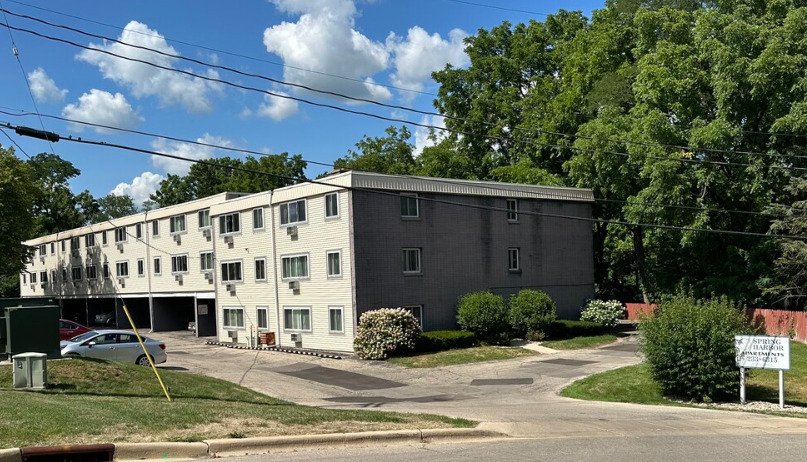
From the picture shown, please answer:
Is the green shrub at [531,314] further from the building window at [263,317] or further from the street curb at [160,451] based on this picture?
the street curb at [160,451]

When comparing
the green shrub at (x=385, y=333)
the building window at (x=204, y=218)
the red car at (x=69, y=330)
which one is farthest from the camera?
the building window at (x=204, y=218)

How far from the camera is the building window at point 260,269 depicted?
3702cm

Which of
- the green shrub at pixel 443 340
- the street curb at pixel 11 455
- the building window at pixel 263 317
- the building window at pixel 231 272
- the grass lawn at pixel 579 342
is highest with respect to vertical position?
the building window at pixel 231 272

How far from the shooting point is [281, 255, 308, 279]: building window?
33.8 meters

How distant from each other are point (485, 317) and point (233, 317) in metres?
15.5

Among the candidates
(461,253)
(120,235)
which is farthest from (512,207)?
(120,235)

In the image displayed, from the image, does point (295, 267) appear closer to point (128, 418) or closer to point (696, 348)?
point (696, 348)

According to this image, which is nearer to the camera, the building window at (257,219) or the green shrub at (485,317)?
the green shrub at (485,317)

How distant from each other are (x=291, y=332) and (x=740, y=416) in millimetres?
22697

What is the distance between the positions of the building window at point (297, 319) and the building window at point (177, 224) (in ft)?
55.9

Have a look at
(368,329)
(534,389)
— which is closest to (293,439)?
(534,389)

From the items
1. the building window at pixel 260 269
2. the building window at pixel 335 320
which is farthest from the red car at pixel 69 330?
the building window at pixel 335 320

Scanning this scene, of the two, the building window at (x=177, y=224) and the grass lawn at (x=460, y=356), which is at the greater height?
the building window at (x=177, y=224)

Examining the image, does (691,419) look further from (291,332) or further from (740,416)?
(291,332)
